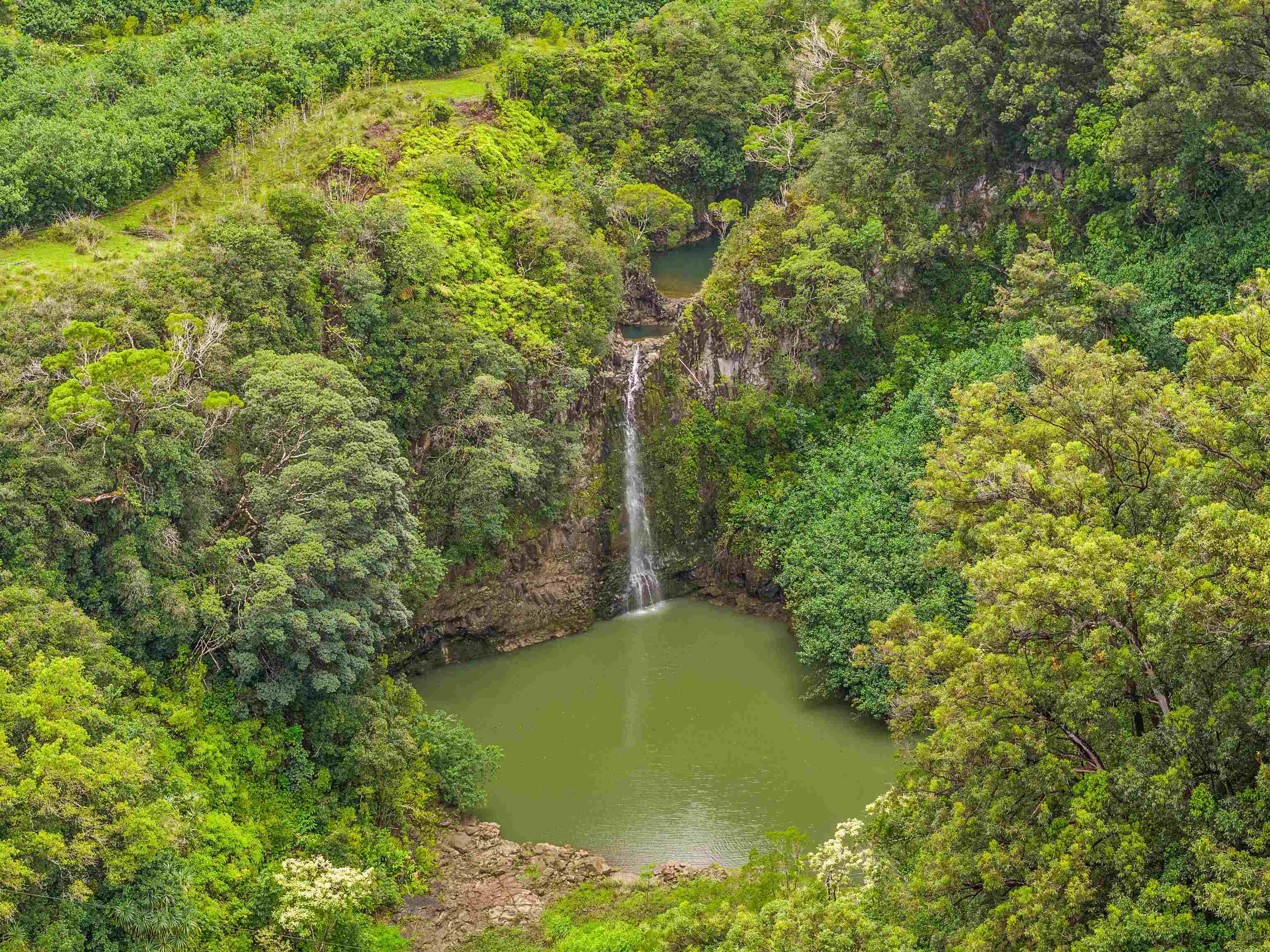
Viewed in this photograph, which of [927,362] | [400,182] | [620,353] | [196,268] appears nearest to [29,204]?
[196,268]

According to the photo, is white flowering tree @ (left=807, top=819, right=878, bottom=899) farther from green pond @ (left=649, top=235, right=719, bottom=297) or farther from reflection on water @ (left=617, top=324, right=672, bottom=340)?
green pond @ (left=649, top=235, right=719, bottom=297)

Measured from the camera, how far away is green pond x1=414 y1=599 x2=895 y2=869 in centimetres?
2594

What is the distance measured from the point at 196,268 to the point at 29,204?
5.20m

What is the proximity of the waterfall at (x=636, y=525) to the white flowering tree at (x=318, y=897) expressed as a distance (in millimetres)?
12656

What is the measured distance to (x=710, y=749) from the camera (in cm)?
2786

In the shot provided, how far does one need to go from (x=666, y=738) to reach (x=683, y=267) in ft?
63.9

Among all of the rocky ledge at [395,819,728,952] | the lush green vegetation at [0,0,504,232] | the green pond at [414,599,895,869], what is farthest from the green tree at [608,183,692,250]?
the rocky ledge at [395,819,728,952]

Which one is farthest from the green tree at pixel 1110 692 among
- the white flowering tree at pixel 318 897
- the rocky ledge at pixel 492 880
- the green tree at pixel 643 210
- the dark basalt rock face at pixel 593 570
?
the green tree at pixel 643 210

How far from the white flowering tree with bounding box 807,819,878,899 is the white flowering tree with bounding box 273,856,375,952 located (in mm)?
7681

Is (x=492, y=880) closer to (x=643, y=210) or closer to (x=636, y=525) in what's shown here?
(x=636, y=525)

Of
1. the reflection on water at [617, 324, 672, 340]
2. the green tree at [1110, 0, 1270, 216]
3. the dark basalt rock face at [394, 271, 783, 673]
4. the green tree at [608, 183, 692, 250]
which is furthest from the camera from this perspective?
the reflection on water at [617, 324, 672, 340]

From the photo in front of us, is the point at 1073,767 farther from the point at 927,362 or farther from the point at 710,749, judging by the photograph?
the point at 927,362

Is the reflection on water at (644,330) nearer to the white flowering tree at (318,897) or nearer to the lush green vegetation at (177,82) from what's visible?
the lush green vegetation at (177,82)

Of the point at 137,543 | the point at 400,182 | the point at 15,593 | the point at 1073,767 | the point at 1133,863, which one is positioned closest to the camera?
the point at 1133,863
